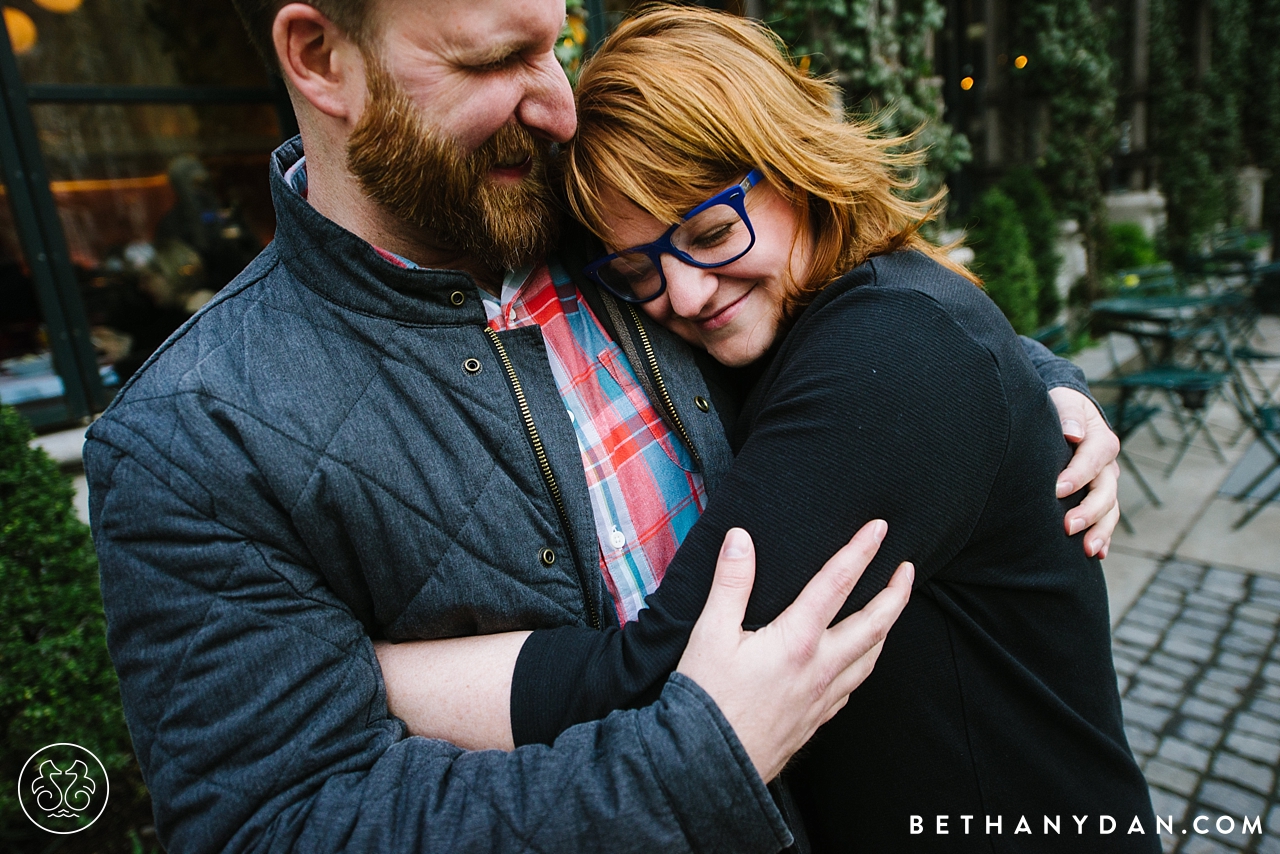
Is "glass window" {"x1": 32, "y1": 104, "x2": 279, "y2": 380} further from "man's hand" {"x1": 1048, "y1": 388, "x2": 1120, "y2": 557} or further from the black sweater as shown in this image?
"man's hand" {"x1": 1048, "y1": 388, "x2": 1120, "y2": 557}

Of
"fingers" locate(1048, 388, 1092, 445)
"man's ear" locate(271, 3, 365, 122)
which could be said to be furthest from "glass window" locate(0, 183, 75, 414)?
"fingers" locate(1048, 388, 1092, 445)

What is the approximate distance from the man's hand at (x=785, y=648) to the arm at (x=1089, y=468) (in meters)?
0.51

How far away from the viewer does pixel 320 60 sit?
1.24 metres

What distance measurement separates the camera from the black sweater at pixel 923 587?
110 cm

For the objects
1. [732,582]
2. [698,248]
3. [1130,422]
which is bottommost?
[1130,422]

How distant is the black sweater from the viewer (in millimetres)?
1102

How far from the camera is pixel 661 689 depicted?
1.08m

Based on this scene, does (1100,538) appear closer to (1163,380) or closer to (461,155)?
(461,155)

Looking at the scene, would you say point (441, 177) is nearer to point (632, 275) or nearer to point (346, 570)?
point (632, 275)

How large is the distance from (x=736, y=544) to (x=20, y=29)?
4573mm

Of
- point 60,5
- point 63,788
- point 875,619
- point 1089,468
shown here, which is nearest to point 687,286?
point 875,619

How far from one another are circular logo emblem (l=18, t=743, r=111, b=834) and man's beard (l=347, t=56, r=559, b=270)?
7.20ft

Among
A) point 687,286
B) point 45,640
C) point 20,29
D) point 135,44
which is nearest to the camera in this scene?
point 687,286

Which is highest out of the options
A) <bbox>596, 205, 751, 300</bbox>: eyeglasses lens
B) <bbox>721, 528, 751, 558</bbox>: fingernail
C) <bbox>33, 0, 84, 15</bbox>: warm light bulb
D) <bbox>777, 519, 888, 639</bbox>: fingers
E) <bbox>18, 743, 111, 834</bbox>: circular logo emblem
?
<bbox>33, 0, 84, 15</bbox>: warm light bulb
